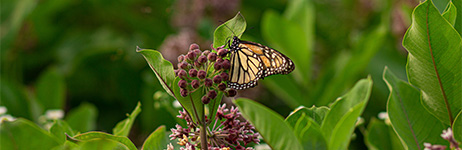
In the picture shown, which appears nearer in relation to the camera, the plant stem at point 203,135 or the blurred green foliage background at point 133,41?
the plant stem at point 203,135

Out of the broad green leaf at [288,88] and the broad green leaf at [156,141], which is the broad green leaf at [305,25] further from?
the broad green leaf at [156,141]

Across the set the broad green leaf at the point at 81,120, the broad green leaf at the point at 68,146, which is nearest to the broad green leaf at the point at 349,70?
the broad green leaf at the point at 81,120

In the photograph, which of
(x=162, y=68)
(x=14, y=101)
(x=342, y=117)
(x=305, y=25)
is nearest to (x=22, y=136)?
(x=162, y=68)

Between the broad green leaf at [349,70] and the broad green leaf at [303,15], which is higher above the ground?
the broad green leaf at [303,15]

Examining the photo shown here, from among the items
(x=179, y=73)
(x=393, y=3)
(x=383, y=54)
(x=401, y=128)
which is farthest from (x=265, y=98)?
(x=179, y=73)

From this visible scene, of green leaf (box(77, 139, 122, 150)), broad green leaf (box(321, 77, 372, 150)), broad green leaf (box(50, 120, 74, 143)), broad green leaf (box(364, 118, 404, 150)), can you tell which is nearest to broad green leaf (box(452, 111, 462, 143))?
broad green leaf (box(321, 77, 372, 150))

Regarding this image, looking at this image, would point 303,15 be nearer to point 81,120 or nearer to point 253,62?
point 81,120

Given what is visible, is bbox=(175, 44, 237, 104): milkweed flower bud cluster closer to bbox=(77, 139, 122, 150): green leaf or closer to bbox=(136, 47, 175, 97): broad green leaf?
bbox=(136, 47, 175, 97): broad green leaf
